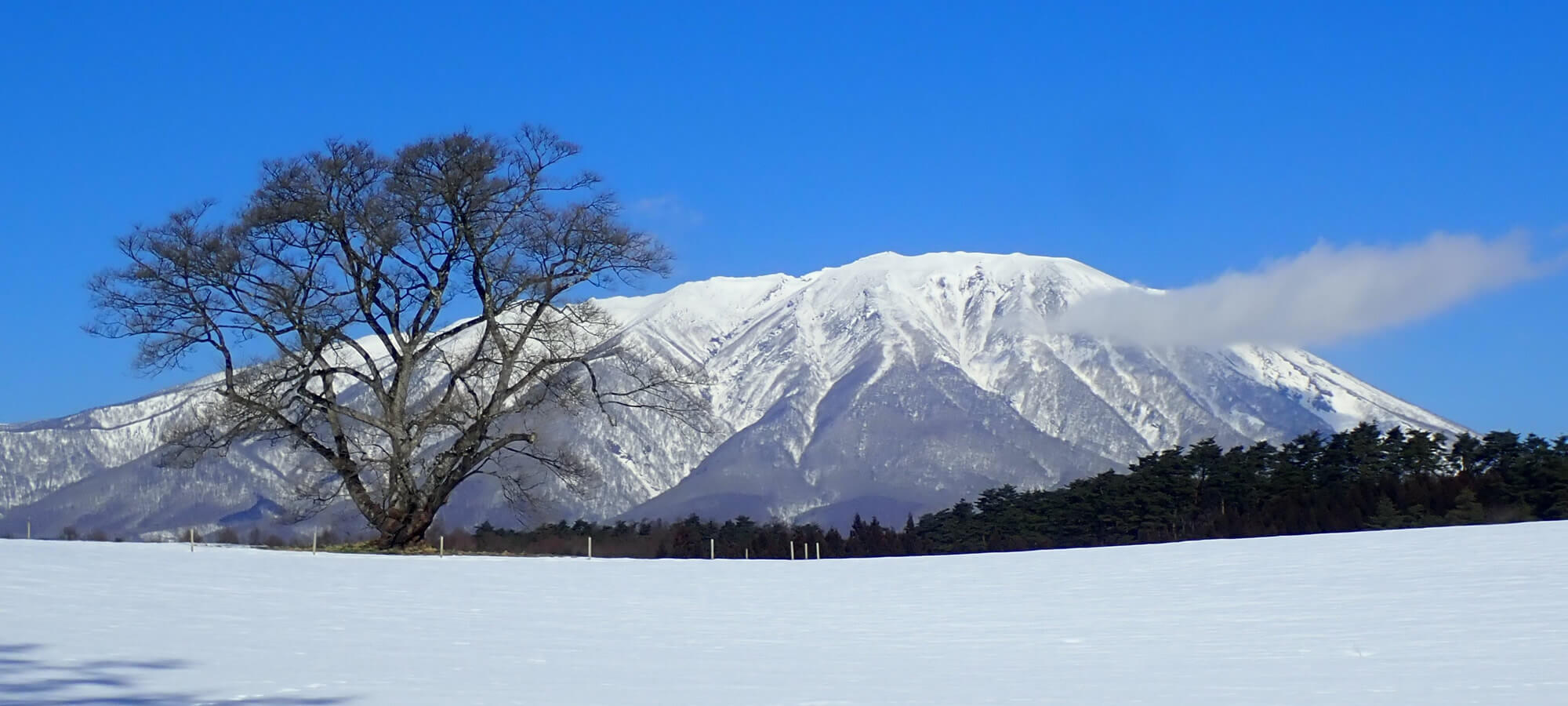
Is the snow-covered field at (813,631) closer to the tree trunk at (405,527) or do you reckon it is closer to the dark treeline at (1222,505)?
the tree trunk at (405,527)

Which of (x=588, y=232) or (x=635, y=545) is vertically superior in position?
(x=588, y=232)

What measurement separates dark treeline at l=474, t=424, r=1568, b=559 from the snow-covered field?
14.3 meters

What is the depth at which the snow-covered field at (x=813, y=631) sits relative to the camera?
9484mm

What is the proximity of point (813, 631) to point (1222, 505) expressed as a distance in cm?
4300

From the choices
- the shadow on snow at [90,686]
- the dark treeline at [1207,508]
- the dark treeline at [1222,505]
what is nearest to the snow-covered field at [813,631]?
the shadow on snow at [90,686]

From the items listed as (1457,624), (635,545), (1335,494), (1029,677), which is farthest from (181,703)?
(1335,494)

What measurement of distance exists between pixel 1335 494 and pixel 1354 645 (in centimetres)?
3888

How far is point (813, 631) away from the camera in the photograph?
13.7m

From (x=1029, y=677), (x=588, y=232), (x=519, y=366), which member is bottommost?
(x=1029, y=677)

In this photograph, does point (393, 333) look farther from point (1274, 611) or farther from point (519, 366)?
point (1274, 611)

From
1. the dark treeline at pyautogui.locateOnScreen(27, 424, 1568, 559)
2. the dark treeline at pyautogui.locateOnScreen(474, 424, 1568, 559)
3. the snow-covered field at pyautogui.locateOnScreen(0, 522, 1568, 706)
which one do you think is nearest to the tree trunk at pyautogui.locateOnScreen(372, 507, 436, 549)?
the dark treeline at pyautogui.locateOnScreen(27, 424, 1568, 559)

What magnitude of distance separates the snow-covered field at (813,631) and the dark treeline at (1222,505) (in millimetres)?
14304

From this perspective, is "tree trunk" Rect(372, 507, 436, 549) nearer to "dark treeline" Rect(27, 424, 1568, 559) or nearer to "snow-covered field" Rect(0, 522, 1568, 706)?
"dark treeline" Rect(27, 424, 1568, 559)

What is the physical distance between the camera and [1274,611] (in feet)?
46.7
